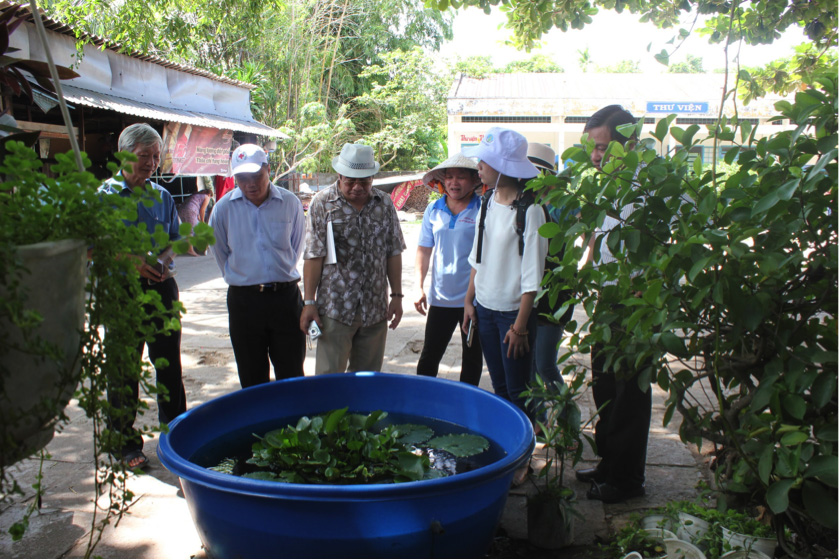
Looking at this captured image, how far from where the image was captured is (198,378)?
200 inches

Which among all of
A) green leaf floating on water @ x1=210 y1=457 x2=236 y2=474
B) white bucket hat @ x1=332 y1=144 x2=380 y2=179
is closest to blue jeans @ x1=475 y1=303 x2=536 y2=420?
white bucket hat @ x1=332 y1=144 x2=380 y2=179

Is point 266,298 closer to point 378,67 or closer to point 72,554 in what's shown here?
point 72,554

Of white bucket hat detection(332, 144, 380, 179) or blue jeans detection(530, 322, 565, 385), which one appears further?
white bucket hat detection(332, 144, 380, 179)

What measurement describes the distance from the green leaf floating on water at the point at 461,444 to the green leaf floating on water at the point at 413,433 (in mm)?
47

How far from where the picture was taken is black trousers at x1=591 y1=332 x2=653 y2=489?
9.78 feet

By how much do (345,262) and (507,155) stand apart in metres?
1.08

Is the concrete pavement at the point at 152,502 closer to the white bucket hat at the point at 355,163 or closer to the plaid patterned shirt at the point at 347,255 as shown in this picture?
the plaid patterned shirt at the point at 347,255

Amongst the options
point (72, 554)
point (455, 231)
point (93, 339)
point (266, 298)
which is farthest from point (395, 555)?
point (455, 231)

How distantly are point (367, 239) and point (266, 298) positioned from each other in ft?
2.17

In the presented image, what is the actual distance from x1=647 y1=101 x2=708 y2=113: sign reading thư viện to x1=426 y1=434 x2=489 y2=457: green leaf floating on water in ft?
59.7

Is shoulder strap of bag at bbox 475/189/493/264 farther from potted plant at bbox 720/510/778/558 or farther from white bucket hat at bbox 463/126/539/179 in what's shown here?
potted plant at bbox 720/510/778/558

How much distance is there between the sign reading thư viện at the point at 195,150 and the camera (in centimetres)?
1145

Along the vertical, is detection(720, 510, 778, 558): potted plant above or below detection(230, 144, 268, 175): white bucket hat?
below

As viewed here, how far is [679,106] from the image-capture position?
63.7 feet
